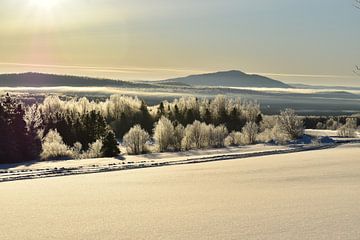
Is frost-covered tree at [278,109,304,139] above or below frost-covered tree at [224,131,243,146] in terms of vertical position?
above

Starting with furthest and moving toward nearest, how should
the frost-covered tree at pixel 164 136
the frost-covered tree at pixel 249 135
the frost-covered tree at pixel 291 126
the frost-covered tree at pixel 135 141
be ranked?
the frost-covered tree at pixel 291 126
the frost-covered tree at pixel 249 135
the frost-covered tree at pixel 164 136
the frost-covered tree at pixel 135 141

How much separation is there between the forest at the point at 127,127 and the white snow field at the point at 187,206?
1109cm

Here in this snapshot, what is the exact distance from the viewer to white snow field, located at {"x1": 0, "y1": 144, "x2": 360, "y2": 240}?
18.9 ft

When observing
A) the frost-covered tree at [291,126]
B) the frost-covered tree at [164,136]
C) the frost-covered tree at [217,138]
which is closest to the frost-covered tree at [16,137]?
the frost-covered tree at [164,136]

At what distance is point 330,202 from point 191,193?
2.28 meters

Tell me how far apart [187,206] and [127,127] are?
36.4 m

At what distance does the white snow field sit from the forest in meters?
11.1

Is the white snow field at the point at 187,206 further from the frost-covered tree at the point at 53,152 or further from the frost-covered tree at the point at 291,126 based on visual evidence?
the frost-covered tree at the point at 291,126

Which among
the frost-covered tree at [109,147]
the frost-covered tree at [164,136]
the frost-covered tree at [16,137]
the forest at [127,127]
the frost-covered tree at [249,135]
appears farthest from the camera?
the frost-covered tree at [249,135]

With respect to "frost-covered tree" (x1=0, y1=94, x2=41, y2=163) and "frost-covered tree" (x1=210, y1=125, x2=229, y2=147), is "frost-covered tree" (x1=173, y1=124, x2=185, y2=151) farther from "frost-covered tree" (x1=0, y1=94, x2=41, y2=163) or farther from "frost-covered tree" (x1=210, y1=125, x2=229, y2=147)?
"frost-covered tree" (x1=0, y1=94, x2=41, y2=163)

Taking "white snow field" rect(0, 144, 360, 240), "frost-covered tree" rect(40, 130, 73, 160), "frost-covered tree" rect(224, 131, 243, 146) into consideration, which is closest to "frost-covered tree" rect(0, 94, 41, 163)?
"frost-covered tree" rect(40, 130, 73, 160)

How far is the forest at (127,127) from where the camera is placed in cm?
2219

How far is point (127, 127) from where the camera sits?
4350 centimetres

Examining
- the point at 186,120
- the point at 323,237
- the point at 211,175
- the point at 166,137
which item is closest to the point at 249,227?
the point at 323,237
